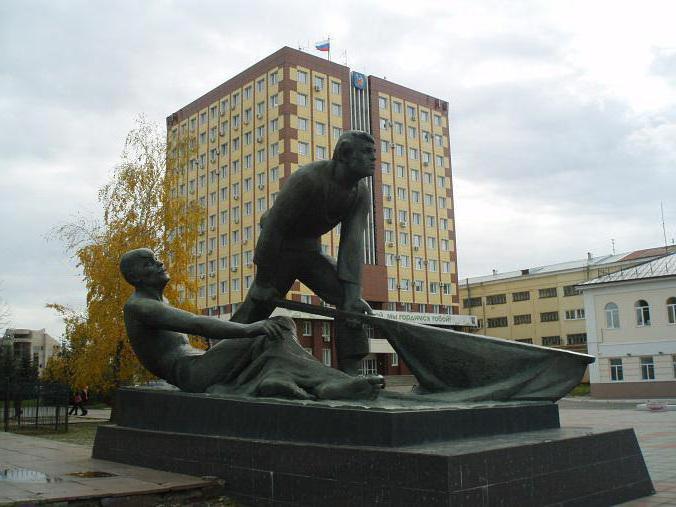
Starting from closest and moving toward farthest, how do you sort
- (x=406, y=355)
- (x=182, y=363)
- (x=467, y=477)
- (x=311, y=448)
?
(x=467, y=477)
(x=311, y=448)
(x=406, y=355)
(x=182, y=363)

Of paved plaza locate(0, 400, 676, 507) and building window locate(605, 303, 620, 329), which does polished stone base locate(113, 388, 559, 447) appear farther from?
building window locate(605, 303, 620, 329)

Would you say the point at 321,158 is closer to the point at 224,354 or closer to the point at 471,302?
the point at 471,302

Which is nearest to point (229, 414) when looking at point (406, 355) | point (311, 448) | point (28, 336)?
point (311, 448)

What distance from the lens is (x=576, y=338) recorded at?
197ft

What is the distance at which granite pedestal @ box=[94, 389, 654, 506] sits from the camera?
4051 mm

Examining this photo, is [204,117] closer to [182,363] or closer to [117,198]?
[117,198]

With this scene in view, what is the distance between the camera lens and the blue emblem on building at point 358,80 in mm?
49781

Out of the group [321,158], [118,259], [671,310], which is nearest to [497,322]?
[321,158]

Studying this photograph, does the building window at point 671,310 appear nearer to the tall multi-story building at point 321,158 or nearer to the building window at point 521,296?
the tall multi-story building at point 321,158

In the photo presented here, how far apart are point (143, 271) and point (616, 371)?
3112 cm

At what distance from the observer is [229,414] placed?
18.6 feet

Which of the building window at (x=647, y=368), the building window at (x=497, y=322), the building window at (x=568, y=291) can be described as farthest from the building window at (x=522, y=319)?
the building window at (x=647, y=368)

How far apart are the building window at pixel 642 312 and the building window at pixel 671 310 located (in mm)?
955

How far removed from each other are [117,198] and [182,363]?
47.0 ft
